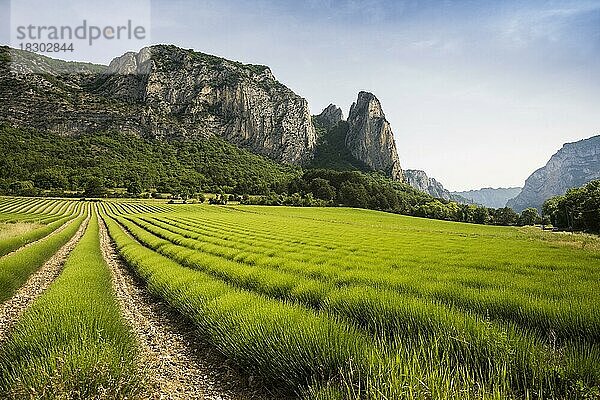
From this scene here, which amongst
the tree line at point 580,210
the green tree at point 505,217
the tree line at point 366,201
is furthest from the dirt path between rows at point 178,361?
the green tree at point 505,217

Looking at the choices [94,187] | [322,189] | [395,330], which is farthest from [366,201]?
[395,330]

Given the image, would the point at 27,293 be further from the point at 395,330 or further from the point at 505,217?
the point at 505,217

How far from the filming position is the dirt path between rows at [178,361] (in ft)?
22.8

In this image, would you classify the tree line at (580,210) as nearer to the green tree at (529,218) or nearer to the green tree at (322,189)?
the green tree at (529,218)

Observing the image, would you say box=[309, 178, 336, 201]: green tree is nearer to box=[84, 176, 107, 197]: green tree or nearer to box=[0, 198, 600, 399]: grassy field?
box=[84, 176, 107, 197]: green tree

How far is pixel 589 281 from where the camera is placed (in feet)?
36.2

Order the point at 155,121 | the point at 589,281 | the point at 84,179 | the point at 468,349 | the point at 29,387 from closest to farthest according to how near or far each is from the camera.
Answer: the point at 29,387
the point at 468,349
the point at 589,281
the point at 84,179
the point at 155,121

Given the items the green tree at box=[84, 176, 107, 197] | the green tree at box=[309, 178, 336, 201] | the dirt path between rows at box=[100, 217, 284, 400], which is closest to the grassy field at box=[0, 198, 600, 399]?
the dirt path between rows at box=[100, 217, 284, 400]

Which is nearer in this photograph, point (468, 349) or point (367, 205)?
point (468, 349)

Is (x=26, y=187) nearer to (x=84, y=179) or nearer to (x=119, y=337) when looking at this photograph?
(x=84, y=179)

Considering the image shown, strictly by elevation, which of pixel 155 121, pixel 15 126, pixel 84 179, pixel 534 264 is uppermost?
pixel 155 121

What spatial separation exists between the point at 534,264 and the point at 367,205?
107 metres

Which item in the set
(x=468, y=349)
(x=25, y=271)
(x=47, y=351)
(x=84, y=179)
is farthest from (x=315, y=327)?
(x=84, y=179)

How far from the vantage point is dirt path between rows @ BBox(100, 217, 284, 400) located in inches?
274
